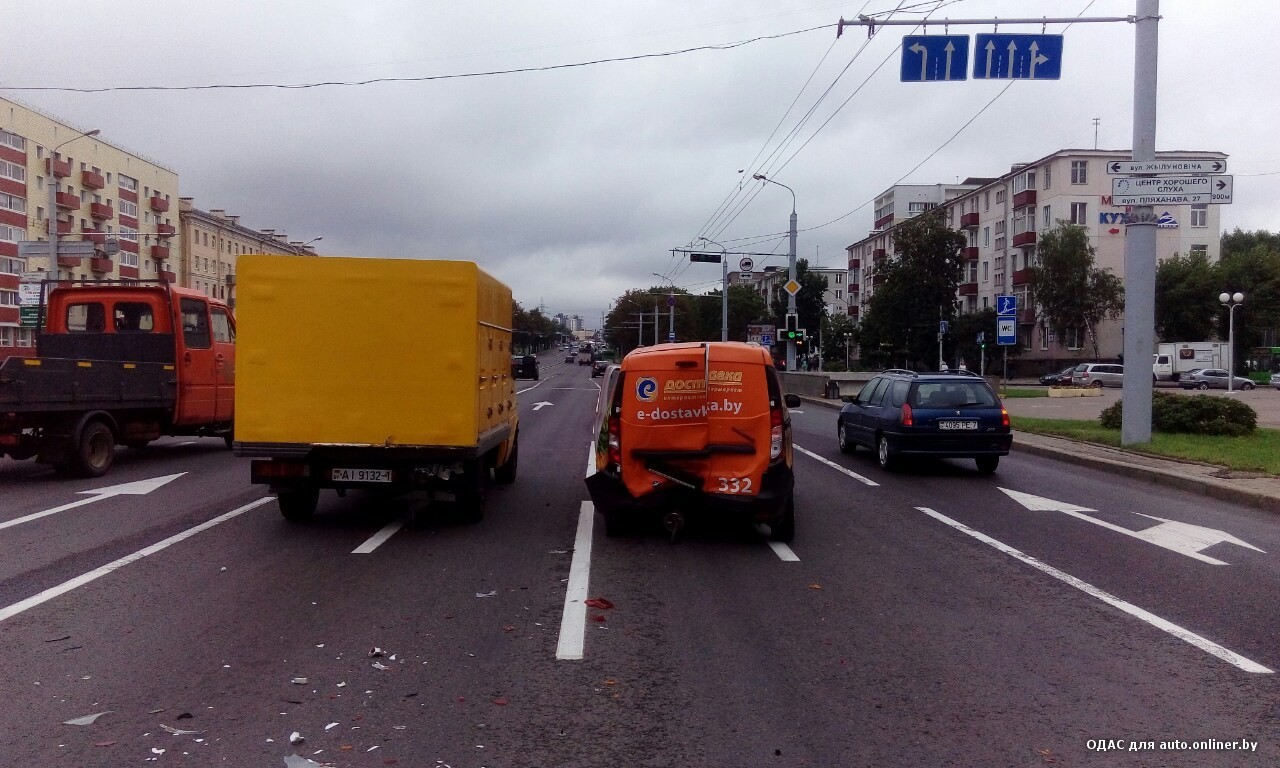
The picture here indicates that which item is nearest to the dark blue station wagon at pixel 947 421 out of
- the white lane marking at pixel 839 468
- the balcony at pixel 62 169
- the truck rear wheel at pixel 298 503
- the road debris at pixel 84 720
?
the white lane marking at pixel 839 468

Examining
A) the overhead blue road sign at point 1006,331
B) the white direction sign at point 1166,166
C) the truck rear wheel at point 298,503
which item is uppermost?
the white direction sign at point 1166,166

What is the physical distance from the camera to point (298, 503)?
32.7 feet

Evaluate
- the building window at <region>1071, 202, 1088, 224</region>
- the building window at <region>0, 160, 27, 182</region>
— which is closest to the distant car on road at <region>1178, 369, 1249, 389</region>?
the building window at <region>1071, 202, 1088, 224</region>

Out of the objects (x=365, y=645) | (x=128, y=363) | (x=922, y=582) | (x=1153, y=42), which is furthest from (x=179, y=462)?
(x=1153, y=42)

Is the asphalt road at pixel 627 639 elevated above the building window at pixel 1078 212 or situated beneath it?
situated beneath

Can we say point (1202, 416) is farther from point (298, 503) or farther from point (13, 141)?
point (13, 141)

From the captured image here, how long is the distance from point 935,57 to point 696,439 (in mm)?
7856

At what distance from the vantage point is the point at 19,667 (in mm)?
5293

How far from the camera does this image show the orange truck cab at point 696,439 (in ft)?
29.0

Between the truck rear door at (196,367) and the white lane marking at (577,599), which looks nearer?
the white lane marking at (577,599)

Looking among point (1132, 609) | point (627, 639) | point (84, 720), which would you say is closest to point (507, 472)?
point (627, 639)

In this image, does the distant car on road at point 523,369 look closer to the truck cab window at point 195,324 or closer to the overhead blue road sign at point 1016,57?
the truck cab window at point 195,324

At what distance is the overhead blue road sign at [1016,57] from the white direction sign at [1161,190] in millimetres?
3189

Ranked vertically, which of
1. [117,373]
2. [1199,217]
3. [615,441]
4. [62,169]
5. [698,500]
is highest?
[62,169]
